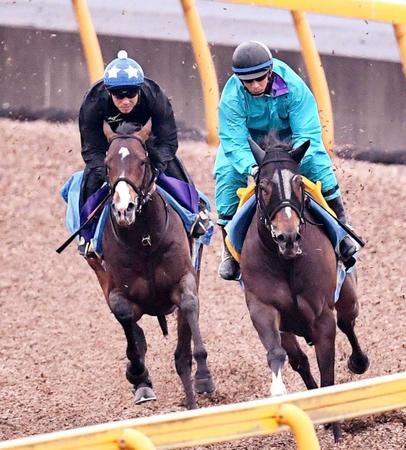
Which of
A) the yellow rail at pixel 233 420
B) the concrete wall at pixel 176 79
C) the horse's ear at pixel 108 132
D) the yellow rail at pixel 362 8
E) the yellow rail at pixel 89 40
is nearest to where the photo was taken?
the yellow rail at pixel 233 420

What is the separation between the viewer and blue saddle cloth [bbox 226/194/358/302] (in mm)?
9039

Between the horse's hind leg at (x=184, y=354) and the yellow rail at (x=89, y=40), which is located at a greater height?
the yellow rail at (x=89, y=40)

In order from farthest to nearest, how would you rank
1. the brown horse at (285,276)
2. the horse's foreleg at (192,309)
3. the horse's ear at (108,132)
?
1. the horse's foreleg at (192,309)
2. the horse's ear at (108,132)
3. the brown horse at (285,276)

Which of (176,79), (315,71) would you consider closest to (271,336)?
Result: (315,71)

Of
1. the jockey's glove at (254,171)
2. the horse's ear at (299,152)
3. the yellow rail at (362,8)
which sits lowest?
the jockey's glove at (254,171)

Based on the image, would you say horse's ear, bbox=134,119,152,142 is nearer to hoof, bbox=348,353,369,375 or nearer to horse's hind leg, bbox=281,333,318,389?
horse's hind leg, bbox=281,333,318,389

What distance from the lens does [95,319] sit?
1235 cm

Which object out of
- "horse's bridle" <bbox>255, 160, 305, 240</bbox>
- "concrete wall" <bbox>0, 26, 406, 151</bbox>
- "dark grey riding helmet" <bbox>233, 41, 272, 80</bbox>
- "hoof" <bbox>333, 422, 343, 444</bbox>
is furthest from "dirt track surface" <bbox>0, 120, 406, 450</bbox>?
"dark grey riding helmet" <bbox>233, 41, 272, 80</bbox>

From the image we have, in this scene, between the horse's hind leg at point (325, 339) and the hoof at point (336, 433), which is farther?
the horse's hind leg at point (325, 339)

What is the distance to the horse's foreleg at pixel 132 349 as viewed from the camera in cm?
964

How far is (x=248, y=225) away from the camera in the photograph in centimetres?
916

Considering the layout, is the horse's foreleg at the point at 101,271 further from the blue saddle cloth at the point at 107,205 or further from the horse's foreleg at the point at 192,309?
the horse's foreleg at the point at 192,309

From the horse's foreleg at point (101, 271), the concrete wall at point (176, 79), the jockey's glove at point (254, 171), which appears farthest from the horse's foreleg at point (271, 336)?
the concrete wall at point (176, 79)

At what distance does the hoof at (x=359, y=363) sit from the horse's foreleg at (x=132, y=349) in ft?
4.95
